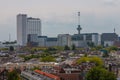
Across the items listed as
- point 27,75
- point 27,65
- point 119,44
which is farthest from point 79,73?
point 119,44

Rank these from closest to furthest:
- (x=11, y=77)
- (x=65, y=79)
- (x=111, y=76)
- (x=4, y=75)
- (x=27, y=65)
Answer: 1. (x=111, y=76)
2. (x=11, y=77)
3. (x=65, y=79)
4. (x=4, y=75)
5. (x=27, y=65)

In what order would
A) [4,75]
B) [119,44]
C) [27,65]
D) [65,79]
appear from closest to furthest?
[65,79], [4,75], [27,65], [119,44]

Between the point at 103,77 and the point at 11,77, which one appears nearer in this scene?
the point at 103,77

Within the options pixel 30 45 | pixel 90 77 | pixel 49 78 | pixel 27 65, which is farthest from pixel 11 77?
pixel 30 45

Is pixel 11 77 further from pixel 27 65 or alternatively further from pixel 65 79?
pixel 27 65

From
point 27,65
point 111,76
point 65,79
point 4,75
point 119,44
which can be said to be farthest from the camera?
point 119,44

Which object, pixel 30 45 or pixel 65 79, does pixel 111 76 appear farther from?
pixel 30 45

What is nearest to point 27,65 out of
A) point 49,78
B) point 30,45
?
point 49,78

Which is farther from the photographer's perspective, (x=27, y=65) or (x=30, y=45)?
(x=30, y=45)

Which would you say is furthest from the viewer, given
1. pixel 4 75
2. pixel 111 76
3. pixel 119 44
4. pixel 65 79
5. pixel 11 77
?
pixel 119 44
